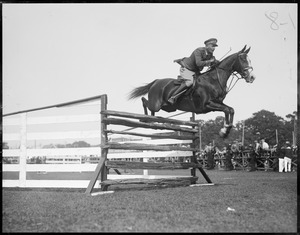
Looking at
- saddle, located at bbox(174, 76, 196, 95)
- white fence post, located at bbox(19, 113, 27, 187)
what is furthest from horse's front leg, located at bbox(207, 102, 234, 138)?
white fence post, located at bbox(19, 113, 27, 187)

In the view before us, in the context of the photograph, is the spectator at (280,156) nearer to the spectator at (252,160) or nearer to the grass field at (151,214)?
the spectator at (252,160)

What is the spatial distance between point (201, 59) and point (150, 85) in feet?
5.24

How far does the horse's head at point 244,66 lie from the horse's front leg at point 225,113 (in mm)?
944

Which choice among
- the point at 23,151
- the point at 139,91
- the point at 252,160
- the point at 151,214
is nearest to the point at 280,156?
the point at 252,160

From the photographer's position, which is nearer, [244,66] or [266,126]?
[244,66]

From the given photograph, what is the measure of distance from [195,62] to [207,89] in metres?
0.70

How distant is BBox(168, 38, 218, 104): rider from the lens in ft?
26.8

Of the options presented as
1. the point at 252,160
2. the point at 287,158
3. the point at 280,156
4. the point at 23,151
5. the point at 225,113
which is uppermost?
the point at 225,113

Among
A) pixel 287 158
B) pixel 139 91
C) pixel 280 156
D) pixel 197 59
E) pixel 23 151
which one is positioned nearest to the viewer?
pixel 197 59

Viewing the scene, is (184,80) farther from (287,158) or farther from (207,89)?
(287,158)

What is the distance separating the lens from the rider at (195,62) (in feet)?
26.8

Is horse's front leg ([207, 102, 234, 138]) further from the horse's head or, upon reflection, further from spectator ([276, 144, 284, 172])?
spectator ([276, 144, 284, 172])

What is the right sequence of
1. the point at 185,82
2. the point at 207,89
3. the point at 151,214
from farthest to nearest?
the point at 207,89
the point at 185,82
the point at 151,214

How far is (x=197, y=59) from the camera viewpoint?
8.15 m
